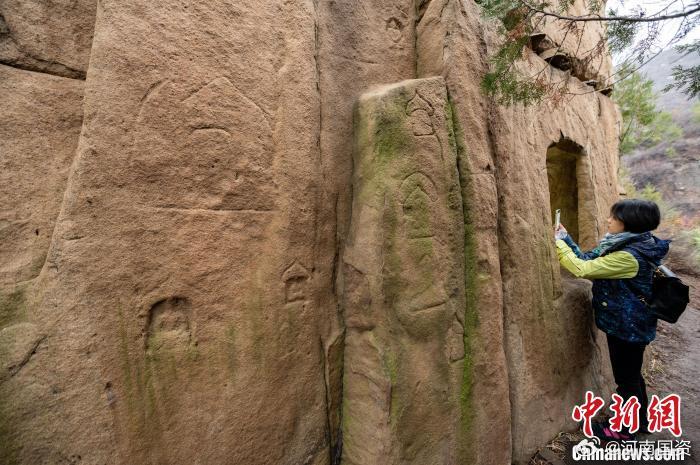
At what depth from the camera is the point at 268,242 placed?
2.07 m

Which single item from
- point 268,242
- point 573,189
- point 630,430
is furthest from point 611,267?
point 268,242

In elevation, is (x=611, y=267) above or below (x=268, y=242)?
below

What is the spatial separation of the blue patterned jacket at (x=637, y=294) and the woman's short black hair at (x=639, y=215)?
8 cm

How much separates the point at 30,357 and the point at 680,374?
21.9 feet

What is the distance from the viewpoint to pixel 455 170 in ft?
7.80

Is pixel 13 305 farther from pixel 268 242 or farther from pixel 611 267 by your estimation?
pixel 611 267

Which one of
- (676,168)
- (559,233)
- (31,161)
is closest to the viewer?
(31,161)

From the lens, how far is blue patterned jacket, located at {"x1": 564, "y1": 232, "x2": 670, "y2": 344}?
2.79 m

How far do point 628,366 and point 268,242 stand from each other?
3395 millimetres

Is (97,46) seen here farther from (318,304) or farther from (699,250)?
(699,250)

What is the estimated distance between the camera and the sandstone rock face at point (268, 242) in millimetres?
1573

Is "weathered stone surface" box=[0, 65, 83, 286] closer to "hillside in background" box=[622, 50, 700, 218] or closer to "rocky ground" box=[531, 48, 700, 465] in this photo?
"rocky ground" box=[531, 48, 700, 465]

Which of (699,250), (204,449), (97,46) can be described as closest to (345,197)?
→ (97,46)

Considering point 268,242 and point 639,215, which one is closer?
point 268,242
